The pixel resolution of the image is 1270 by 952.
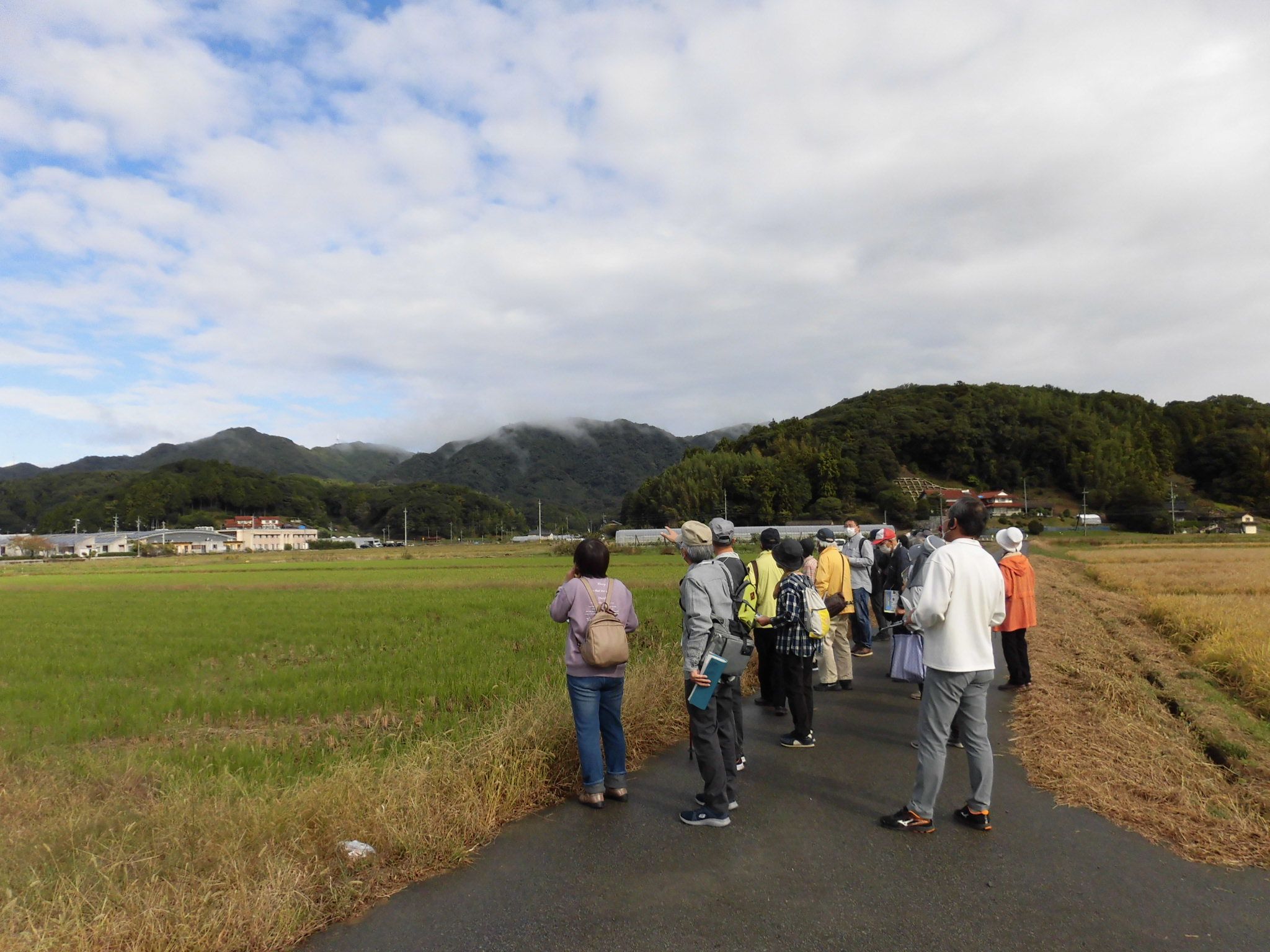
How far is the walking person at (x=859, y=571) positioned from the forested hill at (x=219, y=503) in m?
135

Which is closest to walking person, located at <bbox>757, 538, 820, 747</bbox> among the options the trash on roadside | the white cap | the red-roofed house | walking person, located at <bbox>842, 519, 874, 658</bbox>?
walking person, located at <bbox>842, 519, 874, 658</bbox>

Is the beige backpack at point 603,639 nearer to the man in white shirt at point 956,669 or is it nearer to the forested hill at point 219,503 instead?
the man in white shirt at point 956,669

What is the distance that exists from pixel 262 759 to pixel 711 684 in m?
4.26

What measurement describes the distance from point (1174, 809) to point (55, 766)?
28.5 ft

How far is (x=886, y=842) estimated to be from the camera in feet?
13.4

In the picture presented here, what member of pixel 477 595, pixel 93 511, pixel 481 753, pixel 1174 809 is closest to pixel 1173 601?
pixel 1174 809

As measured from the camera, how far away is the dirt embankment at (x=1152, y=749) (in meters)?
4.18

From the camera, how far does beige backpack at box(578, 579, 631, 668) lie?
4453 mm

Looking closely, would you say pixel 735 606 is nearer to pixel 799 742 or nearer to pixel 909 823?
pixel 909 823

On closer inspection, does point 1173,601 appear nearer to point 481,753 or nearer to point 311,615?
point 481,753

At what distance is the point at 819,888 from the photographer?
357 centimetres

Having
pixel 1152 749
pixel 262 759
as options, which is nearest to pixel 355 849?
pixel 262 759

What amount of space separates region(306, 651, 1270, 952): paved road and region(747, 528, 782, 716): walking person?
1.72 meters

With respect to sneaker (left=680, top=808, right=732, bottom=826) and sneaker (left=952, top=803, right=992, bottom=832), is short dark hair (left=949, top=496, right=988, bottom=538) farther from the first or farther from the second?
sneaker (left=680, top=808, right=732, bottom=826)
